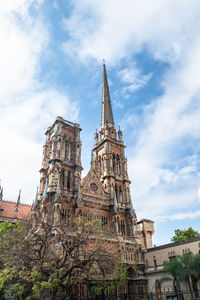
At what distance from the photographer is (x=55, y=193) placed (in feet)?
108

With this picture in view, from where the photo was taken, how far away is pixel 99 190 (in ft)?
127

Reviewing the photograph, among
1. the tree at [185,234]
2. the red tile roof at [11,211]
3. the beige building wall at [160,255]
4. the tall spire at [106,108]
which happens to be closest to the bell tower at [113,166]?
the tall spire at [106,108]

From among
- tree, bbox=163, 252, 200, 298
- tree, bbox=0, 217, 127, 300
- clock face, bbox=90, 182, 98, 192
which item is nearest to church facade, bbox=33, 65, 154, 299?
clock face, bbox=90, 182, 98, 192

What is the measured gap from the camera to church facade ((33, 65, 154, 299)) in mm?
32594

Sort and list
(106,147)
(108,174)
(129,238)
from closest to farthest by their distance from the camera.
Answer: (129,238) → (108,174) → (106,147)

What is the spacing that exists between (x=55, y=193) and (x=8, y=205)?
20.1 metres

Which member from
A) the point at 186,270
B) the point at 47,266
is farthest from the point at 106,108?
the point at 47,266

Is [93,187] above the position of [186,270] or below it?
above

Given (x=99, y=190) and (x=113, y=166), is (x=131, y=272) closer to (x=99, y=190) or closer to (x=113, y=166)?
(x=99, y=190)

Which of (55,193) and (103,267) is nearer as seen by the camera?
(103,267)

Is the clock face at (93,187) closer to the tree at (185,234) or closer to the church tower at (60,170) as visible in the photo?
the church tower at (60,170)

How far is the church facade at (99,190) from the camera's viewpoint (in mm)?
32594

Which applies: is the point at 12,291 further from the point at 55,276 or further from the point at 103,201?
the point at 103,201

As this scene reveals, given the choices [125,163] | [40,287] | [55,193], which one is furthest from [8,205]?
[40,287]
